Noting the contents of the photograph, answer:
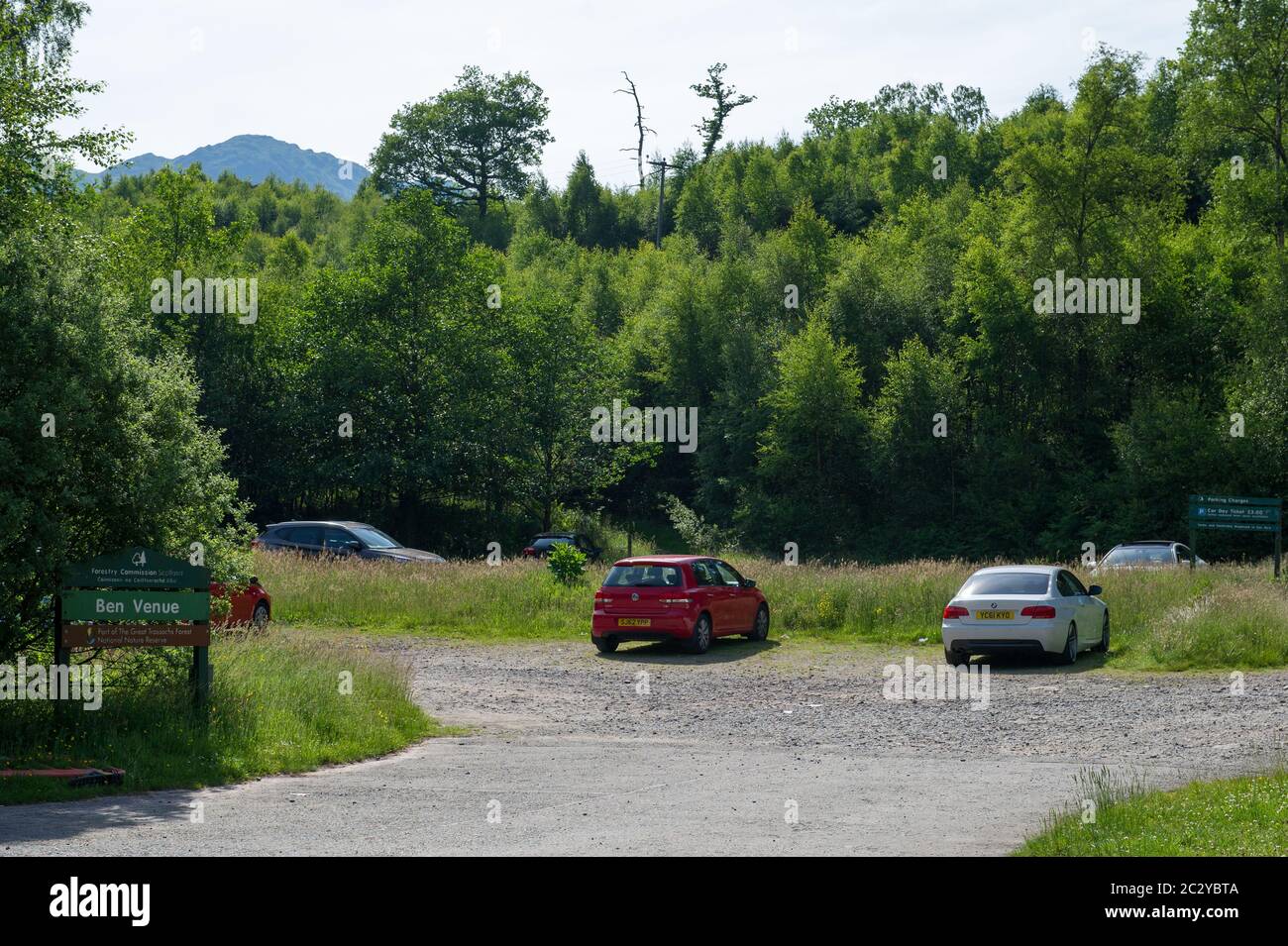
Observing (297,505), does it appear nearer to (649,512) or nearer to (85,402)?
(649,512)

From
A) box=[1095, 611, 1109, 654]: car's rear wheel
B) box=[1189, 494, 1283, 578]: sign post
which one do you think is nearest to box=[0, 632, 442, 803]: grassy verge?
box=[1095, 611, 1109, 654]: car's rear wheel

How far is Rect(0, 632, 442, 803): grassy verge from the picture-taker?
38.1 feet

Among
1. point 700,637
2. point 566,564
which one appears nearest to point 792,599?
point 700,637

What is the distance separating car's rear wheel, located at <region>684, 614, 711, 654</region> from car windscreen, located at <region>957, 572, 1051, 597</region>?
15.2 feet

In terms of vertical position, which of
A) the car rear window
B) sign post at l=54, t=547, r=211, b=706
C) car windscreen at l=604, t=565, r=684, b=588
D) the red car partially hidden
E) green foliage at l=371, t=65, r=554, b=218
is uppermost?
green foliage at l=371, t=65, r=554, b=218

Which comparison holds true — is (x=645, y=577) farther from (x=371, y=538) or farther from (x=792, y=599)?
(x=371, y=538)

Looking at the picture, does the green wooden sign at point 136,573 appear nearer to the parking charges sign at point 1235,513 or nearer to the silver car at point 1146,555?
the parking charges sign at point 1235,513

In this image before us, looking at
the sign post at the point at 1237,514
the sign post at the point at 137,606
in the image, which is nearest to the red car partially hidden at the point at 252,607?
the sign post at the point at 137,606

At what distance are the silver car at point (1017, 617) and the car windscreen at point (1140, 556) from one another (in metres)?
9.64

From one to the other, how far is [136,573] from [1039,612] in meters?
13.8

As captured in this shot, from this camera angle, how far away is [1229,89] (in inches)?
2096

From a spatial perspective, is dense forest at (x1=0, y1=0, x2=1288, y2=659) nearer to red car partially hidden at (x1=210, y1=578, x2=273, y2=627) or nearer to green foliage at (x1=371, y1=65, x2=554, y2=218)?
red car partially hidden at (x1=210, y1=578, x2=273, y2=627)

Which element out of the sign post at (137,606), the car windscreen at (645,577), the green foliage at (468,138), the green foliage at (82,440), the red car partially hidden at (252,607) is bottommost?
the red car partially hidden at (252,607)

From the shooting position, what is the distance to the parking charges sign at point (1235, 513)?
2633 centimetres
